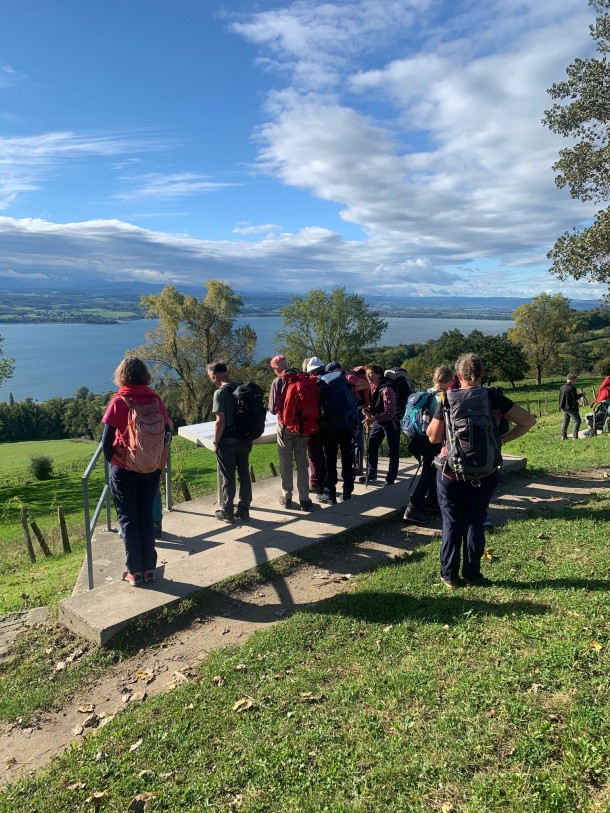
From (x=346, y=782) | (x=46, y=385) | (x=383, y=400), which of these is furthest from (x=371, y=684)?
(x=46, y=385)

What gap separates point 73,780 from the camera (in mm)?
2834

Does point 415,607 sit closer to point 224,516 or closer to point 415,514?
point 415,514

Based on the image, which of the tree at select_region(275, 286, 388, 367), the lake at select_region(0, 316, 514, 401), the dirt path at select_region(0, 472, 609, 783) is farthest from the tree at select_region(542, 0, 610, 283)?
the lake at select_region(0, 316, 514, 401)

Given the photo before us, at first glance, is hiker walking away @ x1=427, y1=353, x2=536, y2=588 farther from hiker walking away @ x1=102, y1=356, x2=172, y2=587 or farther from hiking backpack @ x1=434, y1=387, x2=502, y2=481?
hiker walking away @ x1=102, y1=356, x2=172, y2=587

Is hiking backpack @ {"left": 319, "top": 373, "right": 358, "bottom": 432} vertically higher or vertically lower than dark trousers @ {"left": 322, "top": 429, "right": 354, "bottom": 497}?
higher

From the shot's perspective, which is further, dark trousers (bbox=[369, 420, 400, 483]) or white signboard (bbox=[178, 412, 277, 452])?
dark trousers (bbox=[369, 420, 400, 483])

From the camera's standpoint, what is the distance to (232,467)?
6.27 m

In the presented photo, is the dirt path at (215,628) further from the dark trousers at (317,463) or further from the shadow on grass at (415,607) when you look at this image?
the dark trousers at (317,463)

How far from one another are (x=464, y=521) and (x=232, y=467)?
9.66 ft

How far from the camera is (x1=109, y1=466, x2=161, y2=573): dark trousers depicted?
15.4 feet

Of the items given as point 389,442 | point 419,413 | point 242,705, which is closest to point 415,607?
point 242,705

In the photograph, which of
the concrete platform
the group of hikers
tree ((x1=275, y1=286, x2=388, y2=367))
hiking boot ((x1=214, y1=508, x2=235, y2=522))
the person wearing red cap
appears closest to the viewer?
the group of hikers

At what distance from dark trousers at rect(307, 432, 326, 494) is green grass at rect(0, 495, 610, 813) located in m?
2.92

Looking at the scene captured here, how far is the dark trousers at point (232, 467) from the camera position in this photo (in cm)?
614
